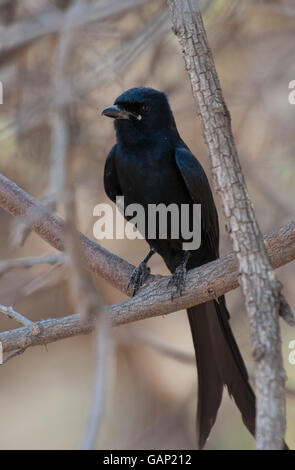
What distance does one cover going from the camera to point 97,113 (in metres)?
5.60

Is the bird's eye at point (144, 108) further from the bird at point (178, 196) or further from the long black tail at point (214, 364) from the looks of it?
the long black tail at point (214, 364)

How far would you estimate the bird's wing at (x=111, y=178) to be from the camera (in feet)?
14.2

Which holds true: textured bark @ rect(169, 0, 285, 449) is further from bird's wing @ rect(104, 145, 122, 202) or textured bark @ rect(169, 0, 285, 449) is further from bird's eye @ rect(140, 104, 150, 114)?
bird's wing @ rect(104, 145, 122, 202)

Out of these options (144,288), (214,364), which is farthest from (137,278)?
(214,364)

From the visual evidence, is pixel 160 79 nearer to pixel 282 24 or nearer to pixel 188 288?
pixel 282 24

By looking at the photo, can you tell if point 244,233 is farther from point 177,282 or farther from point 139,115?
point 139,115

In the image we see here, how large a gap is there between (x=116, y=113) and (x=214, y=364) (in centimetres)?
163

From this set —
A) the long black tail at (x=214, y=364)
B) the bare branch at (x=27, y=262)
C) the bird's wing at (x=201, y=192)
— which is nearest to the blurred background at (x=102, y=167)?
the long black tail at (x=214, y=364)

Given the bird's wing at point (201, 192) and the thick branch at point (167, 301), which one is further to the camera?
the bird's wing at point (201, 192)

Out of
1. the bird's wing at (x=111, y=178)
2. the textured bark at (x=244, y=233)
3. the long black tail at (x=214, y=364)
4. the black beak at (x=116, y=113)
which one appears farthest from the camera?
the bird's wing at (x=111, y=178)

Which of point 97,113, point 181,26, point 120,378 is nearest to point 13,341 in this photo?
point 181,26

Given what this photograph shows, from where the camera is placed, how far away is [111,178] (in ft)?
14.3

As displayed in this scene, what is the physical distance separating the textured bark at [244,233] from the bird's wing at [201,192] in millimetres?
1344

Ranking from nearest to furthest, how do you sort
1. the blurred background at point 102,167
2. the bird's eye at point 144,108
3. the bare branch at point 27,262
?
the bare branch at point 27,262
the bird's eye at point 144,108
the blurred background at point 102,167
